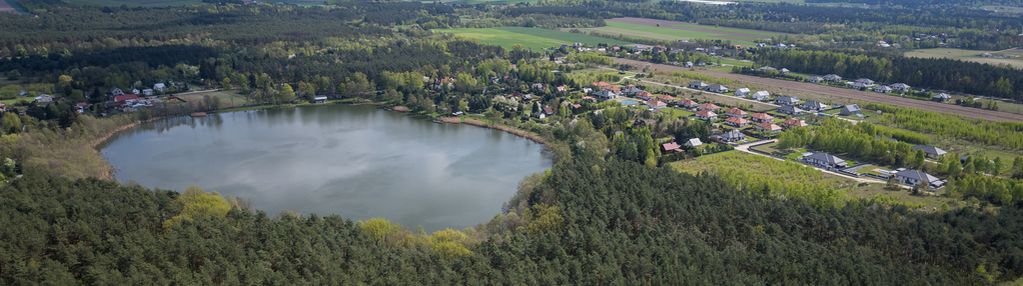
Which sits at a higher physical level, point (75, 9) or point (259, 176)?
point (75, 9)

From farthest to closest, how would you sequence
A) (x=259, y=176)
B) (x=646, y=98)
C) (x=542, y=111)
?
(x=646, y=98) → (x=542, y=111) → (x=259, y=176)

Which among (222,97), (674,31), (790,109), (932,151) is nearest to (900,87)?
(790,109)

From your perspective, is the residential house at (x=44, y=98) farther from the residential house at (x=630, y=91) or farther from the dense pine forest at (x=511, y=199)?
the residential house at (x=630, y=91)

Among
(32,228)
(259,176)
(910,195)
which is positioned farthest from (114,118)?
(910,195)

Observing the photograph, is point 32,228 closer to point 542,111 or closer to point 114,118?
point 114,118

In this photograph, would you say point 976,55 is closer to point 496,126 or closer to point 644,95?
point 644,95

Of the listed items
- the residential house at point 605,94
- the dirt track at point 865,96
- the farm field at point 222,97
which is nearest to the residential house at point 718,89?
the dirt track at point 865,96
